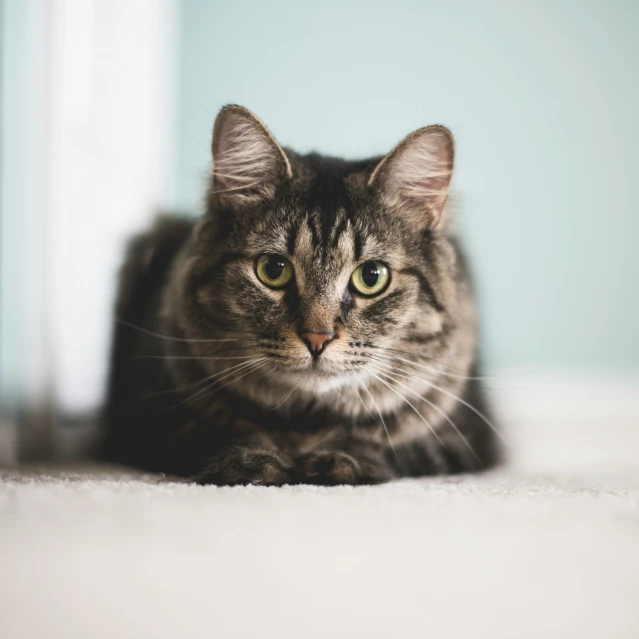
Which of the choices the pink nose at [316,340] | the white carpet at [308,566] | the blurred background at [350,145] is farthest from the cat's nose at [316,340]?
the blurred background at [350,145]

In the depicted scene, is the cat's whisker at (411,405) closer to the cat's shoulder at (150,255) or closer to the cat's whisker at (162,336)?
the cat's whisker at (162,336)

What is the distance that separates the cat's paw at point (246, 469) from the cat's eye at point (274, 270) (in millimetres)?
284

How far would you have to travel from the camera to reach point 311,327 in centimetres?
95

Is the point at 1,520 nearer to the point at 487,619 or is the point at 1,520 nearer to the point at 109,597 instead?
the point at 109,597

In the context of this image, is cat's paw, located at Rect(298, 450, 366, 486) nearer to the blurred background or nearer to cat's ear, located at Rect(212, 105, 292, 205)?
cat's ear, located at Rect(212, 105, 292, 205)

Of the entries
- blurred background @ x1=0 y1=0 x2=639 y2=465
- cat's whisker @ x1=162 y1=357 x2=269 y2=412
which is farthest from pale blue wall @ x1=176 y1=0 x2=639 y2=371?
cat's whisker @ x1=162 y1=357 x2=269 y2=412

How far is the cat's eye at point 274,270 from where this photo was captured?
105 centimetres

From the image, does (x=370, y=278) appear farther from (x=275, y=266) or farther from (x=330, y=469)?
(x=330, y=469)

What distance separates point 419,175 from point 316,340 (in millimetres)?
386

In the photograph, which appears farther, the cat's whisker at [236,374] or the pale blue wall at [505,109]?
the pale blue wall at [505,109]

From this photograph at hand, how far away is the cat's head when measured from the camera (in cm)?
100

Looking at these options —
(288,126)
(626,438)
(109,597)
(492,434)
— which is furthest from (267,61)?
(109,597)

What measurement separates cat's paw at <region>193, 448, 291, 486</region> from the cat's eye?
11.2 inches

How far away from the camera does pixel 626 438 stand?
2006 mm
